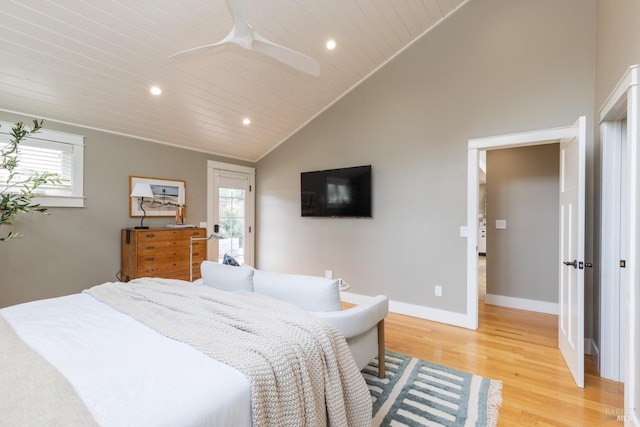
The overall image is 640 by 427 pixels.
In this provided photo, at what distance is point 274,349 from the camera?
1.27 m

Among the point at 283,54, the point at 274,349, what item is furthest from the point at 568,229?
the point at 283,54

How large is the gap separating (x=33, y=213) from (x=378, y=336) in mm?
3680

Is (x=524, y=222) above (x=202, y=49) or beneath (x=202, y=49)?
beneath

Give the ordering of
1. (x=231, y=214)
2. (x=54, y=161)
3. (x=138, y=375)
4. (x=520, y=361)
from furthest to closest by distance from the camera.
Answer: (x=231, y=214), (x=54, y=161), (x=520, y=361), (x=138, y=375)

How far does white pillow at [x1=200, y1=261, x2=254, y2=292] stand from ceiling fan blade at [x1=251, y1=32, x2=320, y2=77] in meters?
1.64

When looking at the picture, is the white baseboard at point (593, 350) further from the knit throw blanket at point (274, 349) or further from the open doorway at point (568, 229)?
the knit throw blanket at point (274, 349)

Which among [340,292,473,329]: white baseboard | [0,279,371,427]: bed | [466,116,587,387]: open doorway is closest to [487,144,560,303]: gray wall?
[466,116,587,387]: open doorway

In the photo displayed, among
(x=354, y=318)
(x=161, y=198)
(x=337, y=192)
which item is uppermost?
(x=337, y=192)

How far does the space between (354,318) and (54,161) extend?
3.70m

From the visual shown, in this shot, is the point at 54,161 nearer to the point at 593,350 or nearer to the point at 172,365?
the point at 172,365

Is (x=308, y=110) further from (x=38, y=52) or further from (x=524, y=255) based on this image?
(x=524, y=255)

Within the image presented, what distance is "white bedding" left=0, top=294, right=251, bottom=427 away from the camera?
92cm

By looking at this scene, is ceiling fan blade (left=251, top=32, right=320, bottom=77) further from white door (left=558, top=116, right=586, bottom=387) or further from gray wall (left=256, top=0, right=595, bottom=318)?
white door (left=558, top=116, right=586, bottom=387)

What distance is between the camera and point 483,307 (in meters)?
4.13
